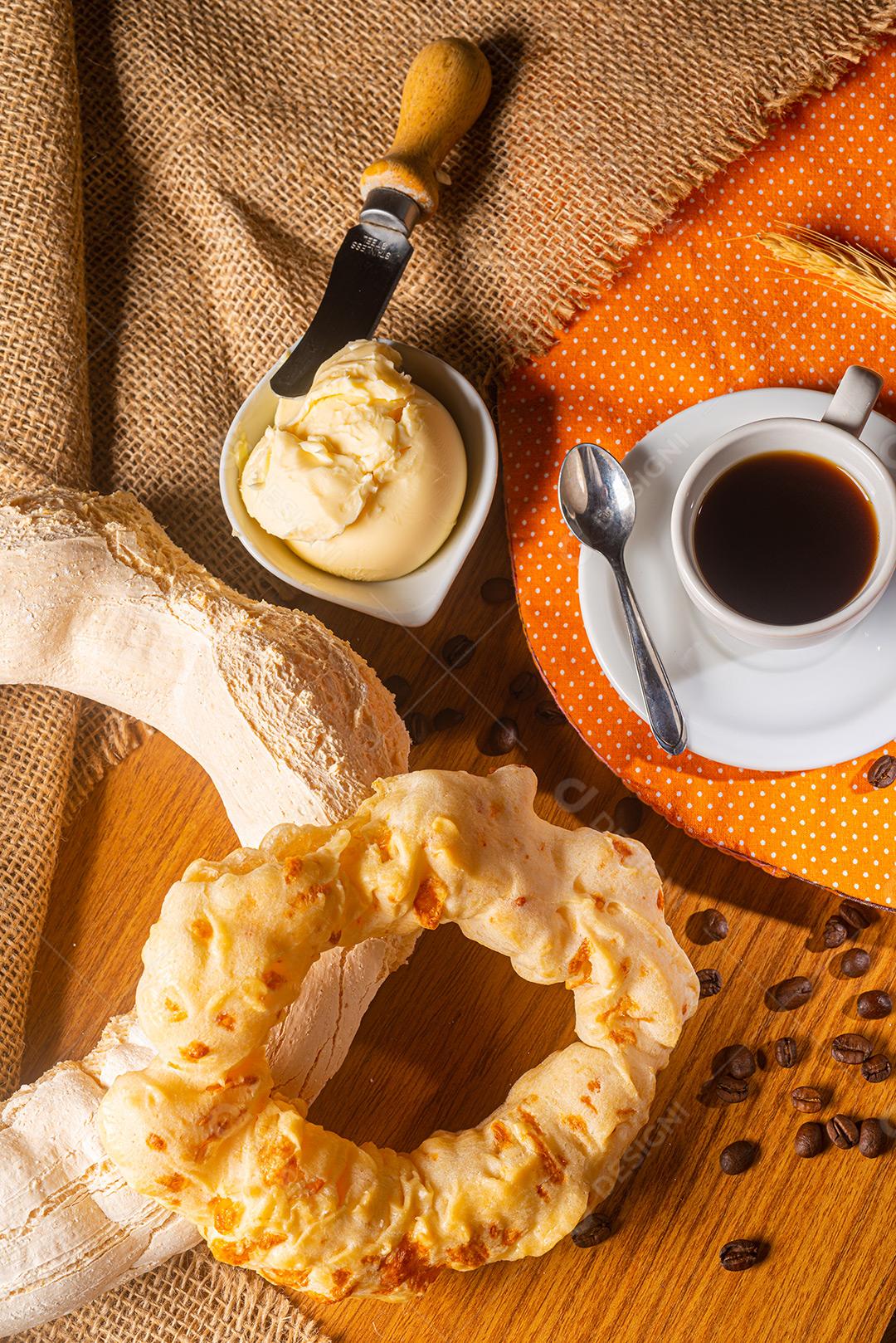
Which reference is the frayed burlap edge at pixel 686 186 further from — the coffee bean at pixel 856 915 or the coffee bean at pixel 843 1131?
the coffee bean at pixel 843 1131

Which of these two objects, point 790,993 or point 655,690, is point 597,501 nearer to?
point 655,690

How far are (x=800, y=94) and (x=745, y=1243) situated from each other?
149 cm

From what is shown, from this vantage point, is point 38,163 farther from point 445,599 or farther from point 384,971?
point 384,971

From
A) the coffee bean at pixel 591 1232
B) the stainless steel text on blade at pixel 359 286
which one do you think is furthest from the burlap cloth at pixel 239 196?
the coffee bean at pixel 591 1232

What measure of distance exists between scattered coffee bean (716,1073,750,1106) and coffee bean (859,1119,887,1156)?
0.15 m

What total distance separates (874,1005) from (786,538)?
599mm

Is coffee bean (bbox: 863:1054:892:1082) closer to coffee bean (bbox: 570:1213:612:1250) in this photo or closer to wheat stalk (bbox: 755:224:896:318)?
coffee bean (bbox: 570:1213:612:1250)

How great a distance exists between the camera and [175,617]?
4.36ft

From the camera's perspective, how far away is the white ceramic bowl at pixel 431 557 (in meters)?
1.42

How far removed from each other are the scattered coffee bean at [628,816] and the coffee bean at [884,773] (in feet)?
0.96

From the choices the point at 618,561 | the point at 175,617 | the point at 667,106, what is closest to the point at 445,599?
the point at 618,561

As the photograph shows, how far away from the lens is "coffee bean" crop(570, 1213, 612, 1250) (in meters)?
1.38

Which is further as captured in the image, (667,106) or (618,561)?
(667,106)

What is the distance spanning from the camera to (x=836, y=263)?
1411mm
